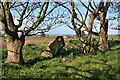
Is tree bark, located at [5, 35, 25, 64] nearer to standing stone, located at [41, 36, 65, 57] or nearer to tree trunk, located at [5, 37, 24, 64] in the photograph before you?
tree trunk, located at [5, 37, 24, 64]

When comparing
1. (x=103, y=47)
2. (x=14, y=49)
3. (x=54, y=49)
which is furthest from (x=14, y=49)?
(x=103, y=47)

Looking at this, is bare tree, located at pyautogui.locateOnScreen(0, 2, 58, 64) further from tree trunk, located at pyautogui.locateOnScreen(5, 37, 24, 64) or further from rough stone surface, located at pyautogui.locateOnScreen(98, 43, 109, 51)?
rough stone surface, located at pyautogui.locateOnScreen(98, 43, 109, 51)

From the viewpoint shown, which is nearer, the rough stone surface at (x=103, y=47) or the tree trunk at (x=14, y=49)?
the tree trunk at (x=14, y=49)

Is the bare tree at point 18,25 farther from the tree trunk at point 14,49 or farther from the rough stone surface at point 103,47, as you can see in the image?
the rough stone surface at point 103,47

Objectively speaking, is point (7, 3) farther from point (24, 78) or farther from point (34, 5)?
point (24, 78)

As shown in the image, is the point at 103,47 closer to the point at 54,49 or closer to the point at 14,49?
the point at 54,49

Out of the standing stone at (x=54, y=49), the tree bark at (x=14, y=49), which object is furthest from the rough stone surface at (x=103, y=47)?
the tree bark at (x=14, y=49)

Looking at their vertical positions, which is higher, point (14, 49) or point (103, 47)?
point (14, 49)

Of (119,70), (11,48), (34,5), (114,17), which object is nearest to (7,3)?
(34,5)

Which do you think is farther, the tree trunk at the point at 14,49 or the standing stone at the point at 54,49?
the standing stone at the point at 54,49

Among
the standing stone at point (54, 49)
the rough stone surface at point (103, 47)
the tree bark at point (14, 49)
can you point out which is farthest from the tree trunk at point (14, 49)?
the rough stone surface at point (103, 47)

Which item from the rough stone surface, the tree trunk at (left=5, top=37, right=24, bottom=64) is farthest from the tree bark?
the rough stone surface

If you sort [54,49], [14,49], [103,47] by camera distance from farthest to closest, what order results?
[103,47]
[54,49]
[14,49]

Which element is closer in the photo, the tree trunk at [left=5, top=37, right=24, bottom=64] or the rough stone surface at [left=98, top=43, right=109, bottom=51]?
the tree trunk at [left=5, top=37, right=24, bottom=64]
